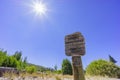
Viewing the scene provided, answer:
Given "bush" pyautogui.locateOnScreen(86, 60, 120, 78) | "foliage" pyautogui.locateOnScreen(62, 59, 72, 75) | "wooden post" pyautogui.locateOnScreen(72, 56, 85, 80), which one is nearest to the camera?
"wooden post" pyautogui.locateOnScreen(72, 56, 85, 80)

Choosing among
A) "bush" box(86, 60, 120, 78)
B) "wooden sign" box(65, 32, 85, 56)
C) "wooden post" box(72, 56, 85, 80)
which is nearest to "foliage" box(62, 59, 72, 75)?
"bush" box(86, 60, 120, 78)

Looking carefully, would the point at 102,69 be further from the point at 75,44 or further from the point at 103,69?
the point at 75,44

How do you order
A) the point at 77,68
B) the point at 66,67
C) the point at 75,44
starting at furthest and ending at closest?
the point at 66,67 < the point at 75,44 < the point at 77,68

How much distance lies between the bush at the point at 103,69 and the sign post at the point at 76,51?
12.0m

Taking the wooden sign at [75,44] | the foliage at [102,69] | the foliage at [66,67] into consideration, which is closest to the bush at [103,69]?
the foliage at [102,69]

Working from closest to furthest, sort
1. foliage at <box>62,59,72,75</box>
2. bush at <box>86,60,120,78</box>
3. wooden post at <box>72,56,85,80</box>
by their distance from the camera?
1. wooden post at <box>72,56,85,80</box>
2. bush at <box>86,60,120,78</box>
3. foliage at <box>62,59,72,75</box>

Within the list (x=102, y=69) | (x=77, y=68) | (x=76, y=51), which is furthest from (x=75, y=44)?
(x=102, y=69)

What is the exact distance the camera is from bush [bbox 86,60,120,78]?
17.8 metres

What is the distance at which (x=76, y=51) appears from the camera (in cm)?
630

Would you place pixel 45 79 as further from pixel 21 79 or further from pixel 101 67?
pixel 101 67

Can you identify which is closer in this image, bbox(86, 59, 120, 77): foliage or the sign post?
the sign post

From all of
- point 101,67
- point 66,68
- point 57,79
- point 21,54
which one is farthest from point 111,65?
point 21,54

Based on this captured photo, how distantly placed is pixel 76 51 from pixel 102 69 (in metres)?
12.5

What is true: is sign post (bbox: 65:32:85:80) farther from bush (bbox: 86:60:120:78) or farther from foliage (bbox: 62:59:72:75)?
foliage (bbox: 62:59:72:75)
